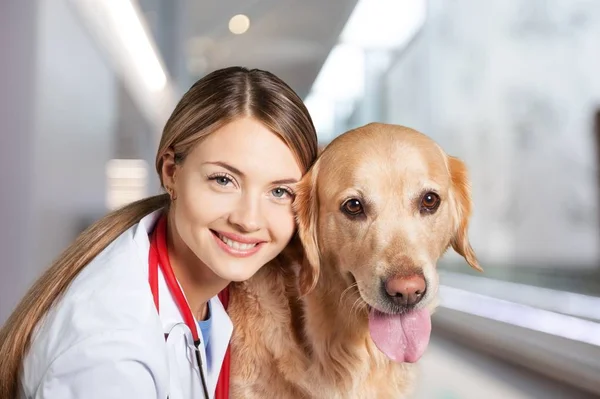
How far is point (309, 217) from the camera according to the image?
1055 millimetres

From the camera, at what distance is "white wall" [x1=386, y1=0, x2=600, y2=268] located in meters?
2.19

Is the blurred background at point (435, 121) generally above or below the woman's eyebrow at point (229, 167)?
below

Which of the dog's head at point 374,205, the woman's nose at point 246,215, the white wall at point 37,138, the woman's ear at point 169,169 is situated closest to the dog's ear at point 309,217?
the dog's head at point 374,205

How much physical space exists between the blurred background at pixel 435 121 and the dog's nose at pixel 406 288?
46 cm

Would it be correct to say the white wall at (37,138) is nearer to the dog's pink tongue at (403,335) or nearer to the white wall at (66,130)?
the white wall at (66,130)

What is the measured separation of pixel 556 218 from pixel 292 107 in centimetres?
174

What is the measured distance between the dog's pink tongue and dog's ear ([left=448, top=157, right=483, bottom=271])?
228 mm

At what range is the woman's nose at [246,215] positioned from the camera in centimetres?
94

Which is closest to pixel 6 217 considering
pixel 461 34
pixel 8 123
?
pixel 8 123

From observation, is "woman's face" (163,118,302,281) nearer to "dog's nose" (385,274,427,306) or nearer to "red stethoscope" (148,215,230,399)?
"red stethoscope" (148,215,230,399)

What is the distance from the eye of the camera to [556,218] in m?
2.36

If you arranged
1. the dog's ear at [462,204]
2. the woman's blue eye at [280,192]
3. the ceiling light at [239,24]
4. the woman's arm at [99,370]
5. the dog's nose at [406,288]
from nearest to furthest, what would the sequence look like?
the woman's arm at [99,370]
the dog's nose at [406,288]
the woman's blue eye at [280,192]
the dog's ear at [462,204]
the ceiling light at [239,24]

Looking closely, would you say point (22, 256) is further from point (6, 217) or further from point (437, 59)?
point (437, 59)

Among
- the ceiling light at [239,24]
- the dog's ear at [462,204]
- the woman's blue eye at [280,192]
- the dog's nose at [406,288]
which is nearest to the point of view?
the dog's nose at [406,288]
